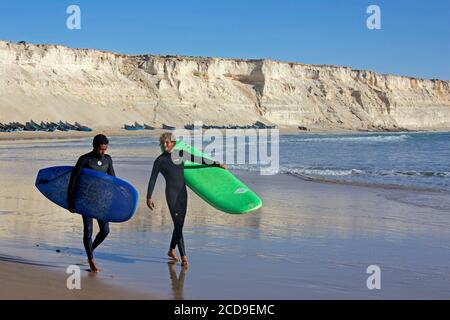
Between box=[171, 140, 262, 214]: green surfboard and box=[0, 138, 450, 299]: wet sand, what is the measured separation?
420 mm

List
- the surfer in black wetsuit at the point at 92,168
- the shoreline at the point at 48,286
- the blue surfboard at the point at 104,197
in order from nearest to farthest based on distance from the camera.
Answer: the shoreline at the point at 48,286
the surfer in black wetsuit at the point at 92,168
the blue surfboard at the point at 104,197

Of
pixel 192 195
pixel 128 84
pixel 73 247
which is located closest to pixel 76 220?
pixel 73 247

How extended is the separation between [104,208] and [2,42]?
66.3 metres

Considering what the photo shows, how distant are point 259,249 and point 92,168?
193 centimetres

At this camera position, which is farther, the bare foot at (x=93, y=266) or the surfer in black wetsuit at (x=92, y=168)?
the surfer in black wetsuit at (x=92, y=168)

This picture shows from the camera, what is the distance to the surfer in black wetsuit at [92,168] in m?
5.85

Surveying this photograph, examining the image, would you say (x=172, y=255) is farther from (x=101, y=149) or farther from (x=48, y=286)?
(x=48, y=286)

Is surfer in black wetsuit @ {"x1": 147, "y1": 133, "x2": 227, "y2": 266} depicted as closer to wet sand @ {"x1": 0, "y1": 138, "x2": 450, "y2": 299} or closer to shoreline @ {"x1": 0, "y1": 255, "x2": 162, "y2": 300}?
→ wet sand @ {"x1": 0, "y1": 138, "x2": 450, "y2": 299}

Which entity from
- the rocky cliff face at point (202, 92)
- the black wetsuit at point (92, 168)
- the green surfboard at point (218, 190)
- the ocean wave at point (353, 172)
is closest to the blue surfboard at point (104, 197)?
the black wetsuit at point (92, 168)

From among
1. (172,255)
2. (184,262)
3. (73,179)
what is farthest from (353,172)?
(73,179)

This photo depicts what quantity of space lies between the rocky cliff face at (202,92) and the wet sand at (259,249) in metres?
52.0

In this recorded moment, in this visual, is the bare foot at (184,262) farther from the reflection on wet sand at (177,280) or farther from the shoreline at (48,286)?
the shoreline at (48,286)

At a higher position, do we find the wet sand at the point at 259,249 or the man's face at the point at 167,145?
the man's face at the point at 167,145
